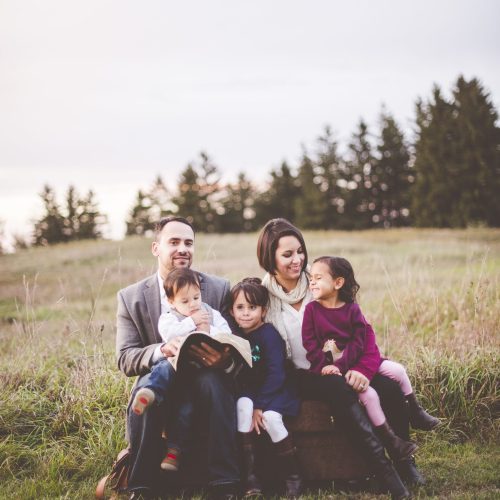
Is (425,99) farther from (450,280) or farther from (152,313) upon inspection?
(152,313)

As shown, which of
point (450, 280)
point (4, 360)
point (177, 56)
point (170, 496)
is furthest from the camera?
point (177, 56)

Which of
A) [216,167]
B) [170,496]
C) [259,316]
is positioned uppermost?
[216,167]

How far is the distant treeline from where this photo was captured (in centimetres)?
3234

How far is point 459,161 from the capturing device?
33.7 metres

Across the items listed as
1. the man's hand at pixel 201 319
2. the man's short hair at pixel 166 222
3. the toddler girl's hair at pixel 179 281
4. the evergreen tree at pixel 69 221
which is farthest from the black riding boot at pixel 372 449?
the evergreen tree at pixel 69 221

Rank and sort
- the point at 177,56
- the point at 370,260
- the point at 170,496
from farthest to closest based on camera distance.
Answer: the point at 370,260, the point at 177,56, the point at 170,496

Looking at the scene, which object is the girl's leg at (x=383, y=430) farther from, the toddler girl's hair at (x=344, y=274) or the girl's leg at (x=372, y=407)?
the toddler girl's hair at (x=344, y=274)

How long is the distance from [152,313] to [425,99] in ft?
132

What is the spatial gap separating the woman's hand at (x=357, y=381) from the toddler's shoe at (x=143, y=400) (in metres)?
1.24

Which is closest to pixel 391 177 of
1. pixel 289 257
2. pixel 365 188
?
pixel 365 188

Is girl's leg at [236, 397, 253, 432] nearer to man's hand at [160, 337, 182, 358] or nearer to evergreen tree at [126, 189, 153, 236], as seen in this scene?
man's hand at [160, 337, 182, 358]

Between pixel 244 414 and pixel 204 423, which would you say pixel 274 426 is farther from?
pixel 204 423

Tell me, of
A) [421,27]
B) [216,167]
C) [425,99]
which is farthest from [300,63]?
[216,167]

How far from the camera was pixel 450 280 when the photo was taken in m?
8.24
